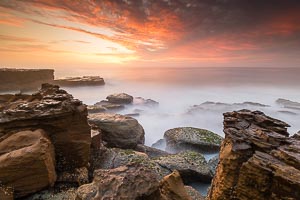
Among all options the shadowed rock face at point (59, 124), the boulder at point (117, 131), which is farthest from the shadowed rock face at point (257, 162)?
the boulder at point (117, 131)

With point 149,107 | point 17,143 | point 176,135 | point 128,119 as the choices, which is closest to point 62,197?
point 17,143

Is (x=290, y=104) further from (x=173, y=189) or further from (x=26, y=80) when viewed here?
(x=26, y=80)

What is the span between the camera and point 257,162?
24.9 ft

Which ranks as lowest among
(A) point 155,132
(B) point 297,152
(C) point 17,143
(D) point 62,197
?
(A) point 155,132

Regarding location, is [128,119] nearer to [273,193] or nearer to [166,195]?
[166,195]

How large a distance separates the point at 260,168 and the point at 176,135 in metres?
16.0

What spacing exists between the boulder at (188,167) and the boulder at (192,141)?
5.68 meters

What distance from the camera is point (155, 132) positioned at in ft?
122

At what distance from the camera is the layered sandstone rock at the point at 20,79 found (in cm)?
6303

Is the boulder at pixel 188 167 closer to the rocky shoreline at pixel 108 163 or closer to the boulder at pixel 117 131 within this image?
the rocky shoreline at pixel 108 163

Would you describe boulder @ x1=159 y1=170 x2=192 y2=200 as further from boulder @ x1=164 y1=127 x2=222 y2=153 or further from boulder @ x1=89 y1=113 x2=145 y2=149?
boulder @ x1=164 y1=127 x2=222 y2=153

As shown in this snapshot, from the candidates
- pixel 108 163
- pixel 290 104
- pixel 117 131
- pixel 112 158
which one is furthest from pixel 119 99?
pixel 290 104

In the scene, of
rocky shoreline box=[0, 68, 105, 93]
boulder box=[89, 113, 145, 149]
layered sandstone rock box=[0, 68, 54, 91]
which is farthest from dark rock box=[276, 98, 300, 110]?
layered sandstone rock box=[0, 68, 54, 91]

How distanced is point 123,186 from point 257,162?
4.68 metres
